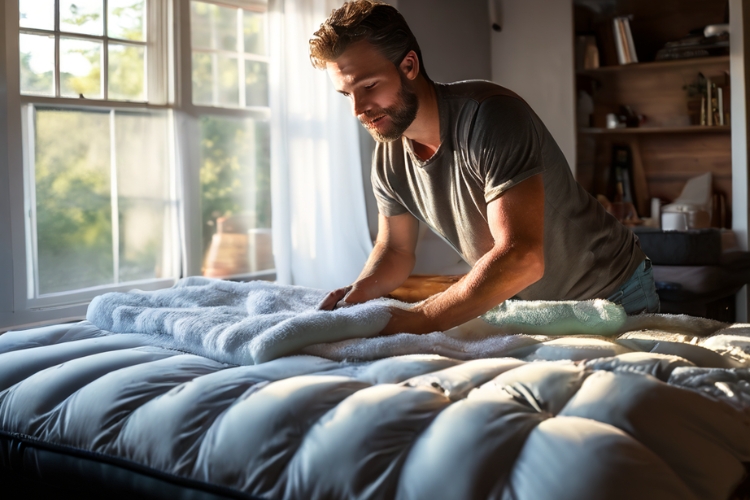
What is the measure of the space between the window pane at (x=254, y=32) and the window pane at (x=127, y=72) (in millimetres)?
663

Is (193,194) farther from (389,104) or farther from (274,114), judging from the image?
(389,104)

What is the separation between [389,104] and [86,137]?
219 centimetres

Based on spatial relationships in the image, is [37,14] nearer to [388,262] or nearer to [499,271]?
[388,262]

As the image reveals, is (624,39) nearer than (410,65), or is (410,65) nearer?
(410,65)

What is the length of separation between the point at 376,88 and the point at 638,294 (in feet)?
2.65

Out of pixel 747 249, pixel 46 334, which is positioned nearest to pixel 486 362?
pixel 46 334

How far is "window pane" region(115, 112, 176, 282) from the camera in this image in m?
3.54

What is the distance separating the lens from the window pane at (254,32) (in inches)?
161

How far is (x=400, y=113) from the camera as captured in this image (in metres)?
1.63

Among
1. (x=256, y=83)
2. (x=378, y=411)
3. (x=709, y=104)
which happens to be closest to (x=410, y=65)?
(x=378, y=411)


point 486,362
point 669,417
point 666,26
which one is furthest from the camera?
point 666,26

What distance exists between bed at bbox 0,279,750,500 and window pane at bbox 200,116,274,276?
2565 millimetres

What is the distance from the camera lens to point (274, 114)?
4160 millimetres

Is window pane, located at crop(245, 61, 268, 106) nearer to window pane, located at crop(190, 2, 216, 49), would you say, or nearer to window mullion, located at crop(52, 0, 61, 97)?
window pane, located at crop(190, 2, 216, 49)
